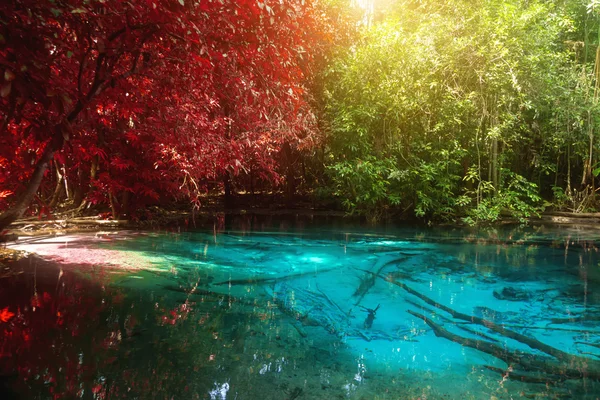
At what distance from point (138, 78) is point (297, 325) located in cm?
292

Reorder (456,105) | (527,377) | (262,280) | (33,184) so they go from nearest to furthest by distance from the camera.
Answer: (527,377), (33,184), (262,280), (456,105)

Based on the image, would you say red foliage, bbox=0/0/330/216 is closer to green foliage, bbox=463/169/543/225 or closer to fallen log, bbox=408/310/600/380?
fallen log, bbox=408/310/600/380

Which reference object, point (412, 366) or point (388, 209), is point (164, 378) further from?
point (388, 209)

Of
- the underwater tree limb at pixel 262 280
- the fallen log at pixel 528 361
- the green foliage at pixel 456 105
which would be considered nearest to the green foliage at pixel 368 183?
the green foliage at pixel 456 105

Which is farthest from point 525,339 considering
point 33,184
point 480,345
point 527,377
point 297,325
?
point 33,184

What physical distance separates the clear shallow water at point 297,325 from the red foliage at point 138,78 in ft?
4.10

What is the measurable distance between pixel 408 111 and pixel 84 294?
893 cm

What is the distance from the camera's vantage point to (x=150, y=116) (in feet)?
23.3

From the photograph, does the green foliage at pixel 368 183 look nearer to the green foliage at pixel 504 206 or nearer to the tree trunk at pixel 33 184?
the green foliage at pixel 504 206

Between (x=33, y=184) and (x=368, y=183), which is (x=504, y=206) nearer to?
(x=368, y=183)

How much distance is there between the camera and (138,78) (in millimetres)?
4203

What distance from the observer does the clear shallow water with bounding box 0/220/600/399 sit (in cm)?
223

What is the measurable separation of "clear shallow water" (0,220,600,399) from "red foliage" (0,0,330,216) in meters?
1.25

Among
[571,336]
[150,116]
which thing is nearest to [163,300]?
[571,336]
